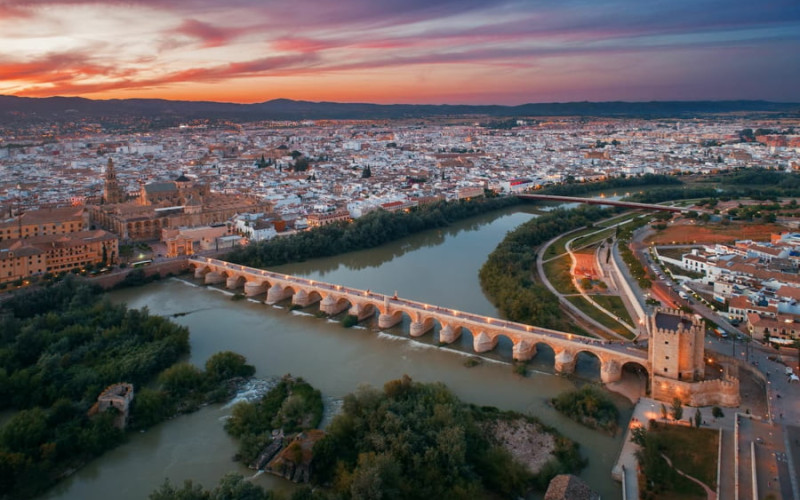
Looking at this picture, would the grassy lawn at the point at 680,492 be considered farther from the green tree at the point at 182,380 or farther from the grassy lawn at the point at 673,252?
the grassy lawn at the point at 673,252

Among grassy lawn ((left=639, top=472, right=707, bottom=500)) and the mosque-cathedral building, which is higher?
the mosque-cathedral building

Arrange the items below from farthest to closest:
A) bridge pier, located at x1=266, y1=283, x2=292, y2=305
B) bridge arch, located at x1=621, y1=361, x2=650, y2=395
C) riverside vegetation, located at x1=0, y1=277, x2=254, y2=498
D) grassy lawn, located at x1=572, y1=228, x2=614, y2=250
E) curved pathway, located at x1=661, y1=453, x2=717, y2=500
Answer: grassy lawn, located at x1=572, y1=228, x2=614, y2=250 → bridge pier, located at x1=266, y1=283, x2=292, y2=305 → bridge arch, located at x1=621, y1=361, x2=650, y2=395 → riverside vegetation, located at x1=0, y1=277, x2=254, y2=498 → curved pathway, located at x1=661, y1=453, x2=717, y2=500

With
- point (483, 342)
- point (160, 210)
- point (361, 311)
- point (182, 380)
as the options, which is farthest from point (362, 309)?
point (160, 210)

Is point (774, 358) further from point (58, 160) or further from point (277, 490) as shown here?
point (58, 160)

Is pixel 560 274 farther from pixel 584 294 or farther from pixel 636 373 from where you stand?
pixel 636 373

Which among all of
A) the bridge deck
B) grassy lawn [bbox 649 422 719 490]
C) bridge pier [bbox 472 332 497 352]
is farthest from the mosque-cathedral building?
grassy lawn [bbox 649 422 719 490]

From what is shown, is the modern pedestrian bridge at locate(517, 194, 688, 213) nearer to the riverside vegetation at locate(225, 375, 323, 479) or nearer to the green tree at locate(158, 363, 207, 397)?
the riverside vegetation at locate(225, 375, 323, 479)
